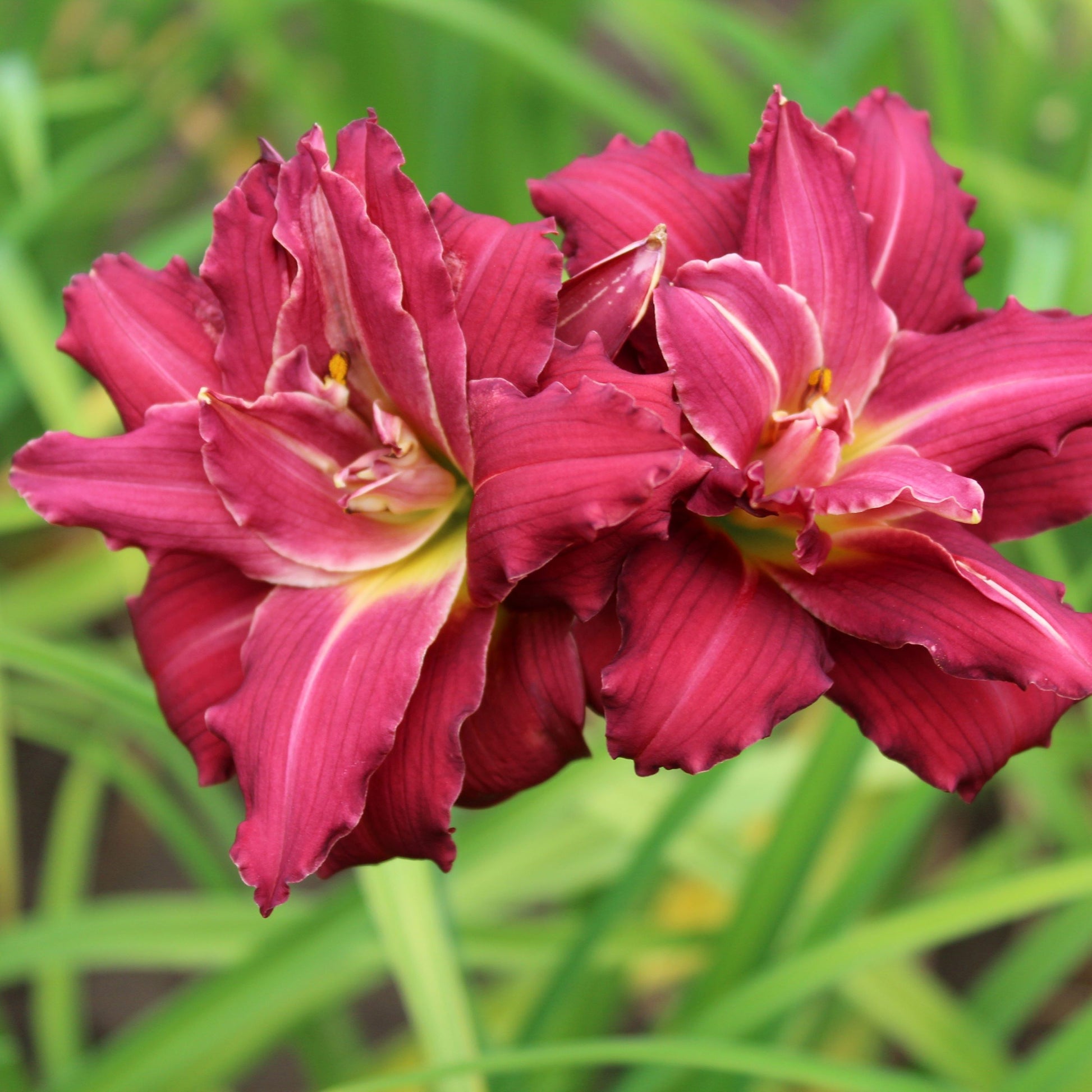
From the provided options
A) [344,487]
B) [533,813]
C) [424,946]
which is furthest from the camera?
[533,813]

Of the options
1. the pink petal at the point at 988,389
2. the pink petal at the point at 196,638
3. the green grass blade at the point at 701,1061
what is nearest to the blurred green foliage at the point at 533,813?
the green grass blade at the point at 701,1061

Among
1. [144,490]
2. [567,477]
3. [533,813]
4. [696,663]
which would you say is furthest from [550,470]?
[533,813]

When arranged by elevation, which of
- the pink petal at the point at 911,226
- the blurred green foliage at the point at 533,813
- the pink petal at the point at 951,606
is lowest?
A: the blurred green foliage at the point at 533,813

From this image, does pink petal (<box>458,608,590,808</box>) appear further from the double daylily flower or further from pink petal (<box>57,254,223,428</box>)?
pink petal (<box>57,254,223,428</box>)

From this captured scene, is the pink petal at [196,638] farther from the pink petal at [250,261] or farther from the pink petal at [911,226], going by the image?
the pink petal at [911,226]

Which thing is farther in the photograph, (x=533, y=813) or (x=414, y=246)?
(x=533, y=813)

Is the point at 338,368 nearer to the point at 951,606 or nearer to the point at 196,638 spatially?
the point at 196,638

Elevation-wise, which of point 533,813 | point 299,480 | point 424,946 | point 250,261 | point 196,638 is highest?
point 250,261

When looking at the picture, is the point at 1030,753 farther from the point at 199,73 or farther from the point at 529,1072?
the point at 199,73
